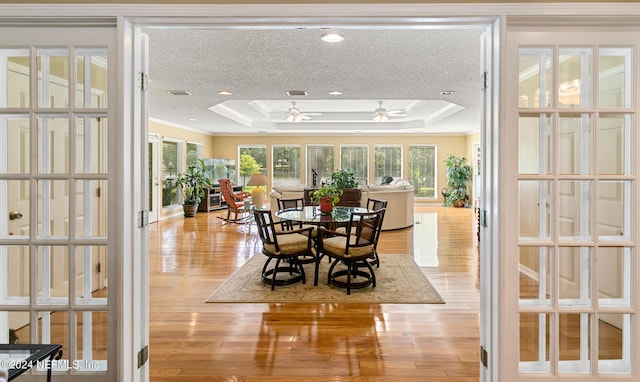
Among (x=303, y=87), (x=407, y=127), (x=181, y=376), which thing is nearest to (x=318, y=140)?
(x=407, y=127)

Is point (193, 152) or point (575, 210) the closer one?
point (575, 210)

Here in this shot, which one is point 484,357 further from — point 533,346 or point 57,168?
point 57,168

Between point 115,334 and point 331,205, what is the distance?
9.61 feet

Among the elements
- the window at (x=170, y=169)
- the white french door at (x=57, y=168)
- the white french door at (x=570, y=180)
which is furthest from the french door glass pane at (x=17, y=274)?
the window at (x=170, y=169)

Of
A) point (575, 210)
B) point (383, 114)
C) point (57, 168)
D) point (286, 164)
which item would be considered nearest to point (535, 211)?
point (575, 210)

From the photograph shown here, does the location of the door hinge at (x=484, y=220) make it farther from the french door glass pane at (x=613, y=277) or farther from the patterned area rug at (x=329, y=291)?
the patterned area rug at (x=329, y=291)

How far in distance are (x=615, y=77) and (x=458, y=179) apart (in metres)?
10.3

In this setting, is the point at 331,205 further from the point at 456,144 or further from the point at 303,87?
the point at 456,144

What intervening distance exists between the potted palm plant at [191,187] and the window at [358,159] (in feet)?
16.0

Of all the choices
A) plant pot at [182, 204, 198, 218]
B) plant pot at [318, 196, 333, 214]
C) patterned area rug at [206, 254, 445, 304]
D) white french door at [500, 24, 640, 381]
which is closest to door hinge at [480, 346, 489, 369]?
white french door at [500, 24, 640, 381]

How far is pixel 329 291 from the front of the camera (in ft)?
12.5

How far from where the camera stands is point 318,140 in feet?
41.5

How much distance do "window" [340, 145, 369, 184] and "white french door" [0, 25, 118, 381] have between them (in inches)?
429

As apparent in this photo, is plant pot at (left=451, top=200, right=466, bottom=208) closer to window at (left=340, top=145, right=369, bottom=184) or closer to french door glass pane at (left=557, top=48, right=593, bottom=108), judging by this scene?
window at (left=340, top=145, right=369, bottom=184)
